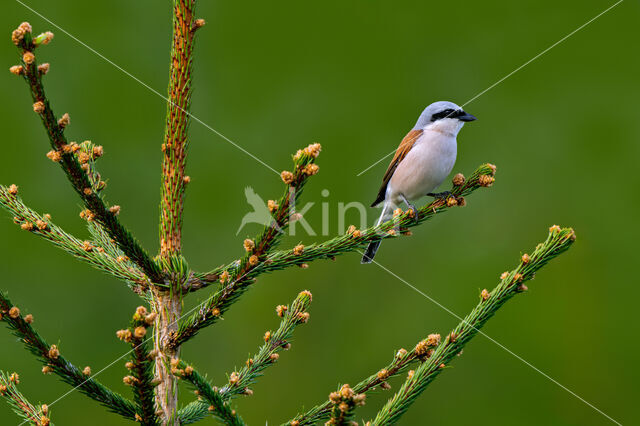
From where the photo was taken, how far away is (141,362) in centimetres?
164

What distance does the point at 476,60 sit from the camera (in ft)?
28.7

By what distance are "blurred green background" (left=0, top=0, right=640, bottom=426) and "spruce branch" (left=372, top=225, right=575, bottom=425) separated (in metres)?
3.41

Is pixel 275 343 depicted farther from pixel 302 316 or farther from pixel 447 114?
pixel 447 114

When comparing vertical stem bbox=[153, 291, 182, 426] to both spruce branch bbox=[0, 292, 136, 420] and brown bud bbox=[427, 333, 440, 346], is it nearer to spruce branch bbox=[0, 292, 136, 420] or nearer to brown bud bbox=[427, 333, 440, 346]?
spruce branch bbox=[0, 292, 136, 420]

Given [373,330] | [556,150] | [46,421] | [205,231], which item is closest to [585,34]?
[556,150]

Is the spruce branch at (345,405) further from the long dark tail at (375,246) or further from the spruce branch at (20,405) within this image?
the long dark tail at (375,246)

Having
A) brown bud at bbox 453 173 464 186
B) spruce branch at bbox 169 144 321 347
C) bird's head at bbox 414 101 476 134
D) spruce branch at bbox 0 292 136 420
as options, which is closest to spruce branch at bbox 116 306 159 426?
spruce branch at bbox 0 292 136 420

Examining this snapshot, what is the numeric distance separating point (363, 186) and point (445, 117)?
8.19 feet

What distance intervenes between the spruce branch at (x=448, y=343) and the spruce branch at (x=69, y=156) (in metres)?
0.78

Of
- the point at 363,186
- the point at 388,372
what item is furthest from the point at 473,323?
the point at 363,186

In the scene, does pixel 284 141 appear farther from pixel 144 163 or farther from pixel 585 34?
pixel 585 34

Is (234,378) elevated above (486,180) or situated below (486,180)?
below

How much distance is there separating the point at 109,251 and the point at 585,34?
8.34m

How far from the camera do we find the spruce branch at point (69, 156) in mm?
1649
